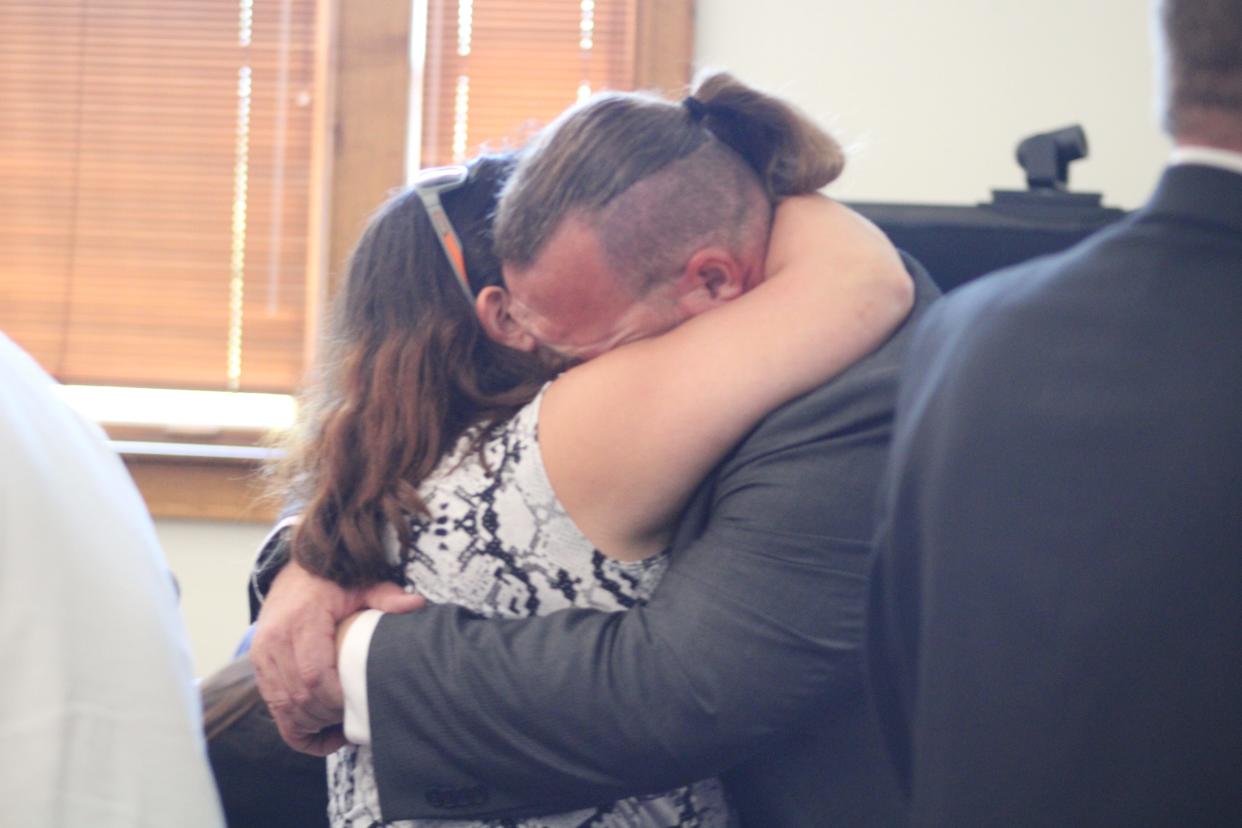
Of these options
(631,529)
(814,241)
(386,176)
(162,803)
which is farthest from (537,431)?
(386,176)

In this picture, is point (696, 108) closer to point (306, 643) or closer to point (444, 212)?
point (444, 212)

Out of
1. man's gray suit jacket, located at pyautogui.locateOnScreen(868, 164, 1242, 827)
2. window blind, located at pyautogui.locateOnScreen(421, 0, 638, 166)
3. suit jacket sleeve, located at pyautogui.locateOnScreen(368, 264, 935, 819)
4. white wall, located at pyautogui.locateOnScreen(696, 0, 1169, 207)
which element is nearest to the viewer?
man's gray suit jacket, located at pyautogui.locateOnScreen(868, 164, 1242, 827)

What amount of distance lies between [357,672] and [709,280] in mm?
458

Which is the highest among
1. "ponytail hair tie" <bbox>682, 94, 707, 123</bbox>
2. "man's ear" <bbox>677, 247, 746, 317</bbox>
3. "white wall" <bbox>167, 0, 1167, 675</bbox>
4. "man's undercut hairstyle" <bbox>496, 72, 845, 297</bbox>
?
"white wall" <bbox>167, 0, 1167, 675</bbox>

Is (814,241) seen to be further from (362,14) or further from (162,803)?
(362,14)

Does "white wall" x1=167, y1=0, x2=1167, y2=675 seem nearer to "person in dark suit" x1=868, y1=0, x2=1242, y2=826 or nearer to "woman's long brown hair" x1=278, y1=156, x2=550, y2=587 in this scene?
"woman's long brown hair" x1=278, y1=156, x2=550, y2=587

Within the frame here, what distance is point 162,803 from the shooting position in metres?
0.81

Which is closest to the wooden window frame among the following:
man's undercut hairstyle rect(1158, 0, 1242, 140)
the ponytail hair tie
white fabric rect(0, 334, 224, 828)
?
the ponytail hair tie

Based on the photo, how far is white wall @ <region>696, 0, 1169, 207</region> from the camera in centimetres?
267

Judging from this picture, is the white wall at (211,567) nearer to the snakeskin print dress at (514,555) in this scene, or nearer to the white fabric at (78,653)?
the snakeskin print dress at (514,555)

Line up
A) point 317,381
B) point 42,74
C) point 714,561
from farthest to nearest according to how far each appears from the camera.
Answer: point 42,74, point 317,381, point 714,561

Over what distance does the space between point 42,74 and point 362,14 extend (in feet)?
2.43

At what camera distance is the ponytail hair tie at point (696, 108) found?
125 centimetres

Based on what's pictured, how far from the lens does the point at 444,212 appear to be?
1276mm
